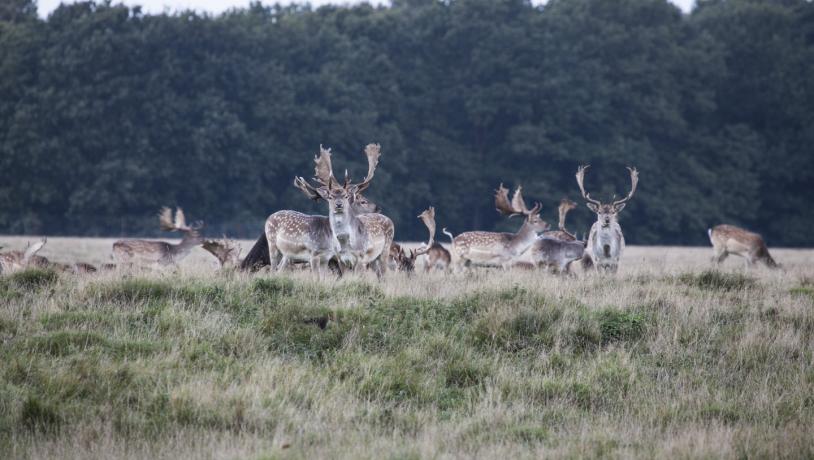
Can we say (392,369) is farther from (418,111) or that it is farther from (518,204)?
(418,111)

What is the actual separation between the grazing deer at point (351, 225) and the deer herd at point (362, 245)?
0.5 inches

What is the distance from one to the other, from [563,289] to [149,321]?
4585 mm

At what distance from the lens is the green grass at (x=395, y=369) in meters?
7.09

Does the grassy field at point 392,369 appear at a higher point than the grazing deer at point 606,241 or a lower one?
lower

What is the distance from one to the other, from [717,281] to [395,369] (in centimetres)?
562

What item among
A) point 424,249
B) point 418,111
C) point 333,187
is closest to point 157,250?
point 424,249

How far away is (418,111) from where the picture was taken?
43875mm

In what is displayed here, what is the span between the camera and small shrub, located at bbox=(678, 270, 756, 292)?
12305mm

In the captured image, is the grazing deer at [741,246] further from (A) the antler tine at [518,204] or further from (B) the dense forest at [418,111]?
(B) the dense forest at [418,111]

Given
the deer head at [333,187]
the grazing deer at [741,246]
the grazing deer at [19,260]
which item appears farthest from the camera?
the grazing deer at [741,246]

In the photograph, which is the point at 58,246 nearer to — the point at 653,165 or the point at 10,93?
the point at 10,93

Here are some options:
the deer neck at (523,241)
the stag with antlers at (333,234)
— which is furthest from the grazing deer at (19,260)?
the deer neck at (523,241)

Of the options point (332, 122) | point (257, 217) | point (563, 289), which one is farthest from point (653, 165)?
point (563, 289)

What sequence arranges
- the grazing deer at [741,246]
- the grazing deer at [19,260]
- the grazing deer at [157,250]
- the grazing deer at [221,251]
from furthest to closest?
the grazing deer at [741,246], the grazing deer at [157,250], the grazing deer at [221,251], the grazing deer at [19,260]
